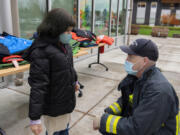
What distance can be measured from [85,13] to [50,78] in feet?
18.6

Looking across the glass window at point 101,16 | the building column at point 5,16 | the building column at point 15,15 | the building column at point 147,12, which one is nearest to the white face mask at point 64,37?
the building column at point 5,16

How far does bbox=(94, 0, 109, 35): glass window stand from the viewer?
303 inches

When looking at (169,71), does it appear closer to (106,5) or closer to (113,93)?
(113,93)

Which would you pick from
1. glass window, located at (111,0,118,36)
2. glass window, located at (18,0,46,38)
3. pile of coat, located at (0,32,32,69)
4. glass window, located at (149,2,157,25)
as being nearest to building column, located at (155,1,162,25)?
glass window, located at (149,2,157,25)

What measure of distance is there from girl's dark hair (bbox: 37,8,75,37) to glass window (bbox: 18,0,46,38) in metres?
3.36

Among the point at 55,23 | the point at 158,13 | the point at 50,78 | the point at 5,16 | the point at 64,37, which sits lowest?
the point at 50,78

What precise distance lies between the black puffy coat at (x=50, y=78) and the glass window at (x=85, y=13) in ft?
16.7

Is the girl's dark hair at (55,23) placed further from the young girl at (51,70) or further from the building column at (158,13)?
the building column at (158,13)

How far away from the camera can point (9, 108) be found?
3.18 meters

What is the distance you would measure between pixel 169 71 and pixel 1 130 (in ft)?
16.4

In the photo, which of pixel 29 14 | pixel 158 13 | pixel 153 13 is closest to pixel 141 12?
pixel 153 13

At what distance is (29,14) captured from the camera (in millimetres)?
4781

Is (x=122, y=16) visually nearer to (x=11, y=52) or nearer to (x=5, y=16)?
(x=5, y=16)

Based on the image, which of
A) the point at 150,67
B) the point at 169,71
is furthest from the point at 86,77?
the point at 150,67
